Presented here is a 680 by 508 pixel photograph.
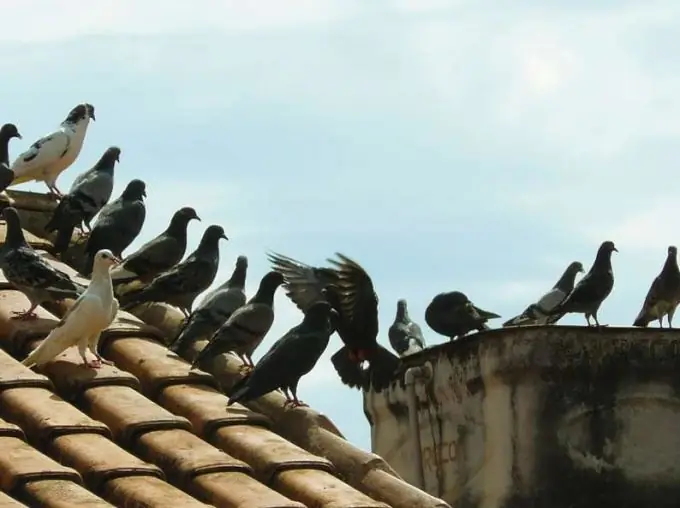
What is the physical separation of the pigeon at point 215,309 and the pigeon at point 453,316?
4.22m

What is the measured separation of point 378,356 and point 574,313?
16.1 feet

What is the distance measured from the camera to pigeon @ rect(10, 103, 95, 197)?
17.3 meters

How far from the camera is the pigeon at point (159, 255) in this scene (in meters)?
14.6

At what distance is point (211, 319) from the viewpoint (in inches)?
521

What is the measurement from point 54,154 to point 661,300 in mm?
6431

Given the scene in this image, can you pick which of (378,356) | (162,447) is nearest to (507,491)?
(378,356)

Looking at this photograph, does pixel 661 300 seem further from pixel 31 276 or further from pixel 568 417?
pixel 31 276

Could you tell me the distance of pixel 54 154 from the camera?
17.5 metres

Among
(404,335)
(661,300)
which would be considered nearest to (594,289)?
(661,300)

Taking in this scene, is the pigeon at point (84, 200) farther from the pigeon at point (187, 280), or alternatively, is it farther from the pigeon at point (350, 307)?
the pigeon at point (350, 307)

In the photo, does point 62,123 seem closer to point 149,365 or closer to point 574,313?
point 574,313

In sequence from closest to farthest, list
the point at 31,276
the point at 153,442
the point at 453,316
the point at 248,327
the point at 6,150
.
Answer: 1. the point at 153,442
2. the point at 31,276
3. the point at 248,327
4. the point at 6,150
5. the point at 453,316

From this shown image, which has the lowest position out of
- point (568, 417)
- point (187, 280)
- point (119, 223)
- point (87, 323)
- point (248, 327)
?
point (87, 323)

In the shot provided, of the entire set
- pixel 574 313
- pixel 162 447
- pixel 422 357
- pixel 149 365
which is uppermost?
pixel 574 313
